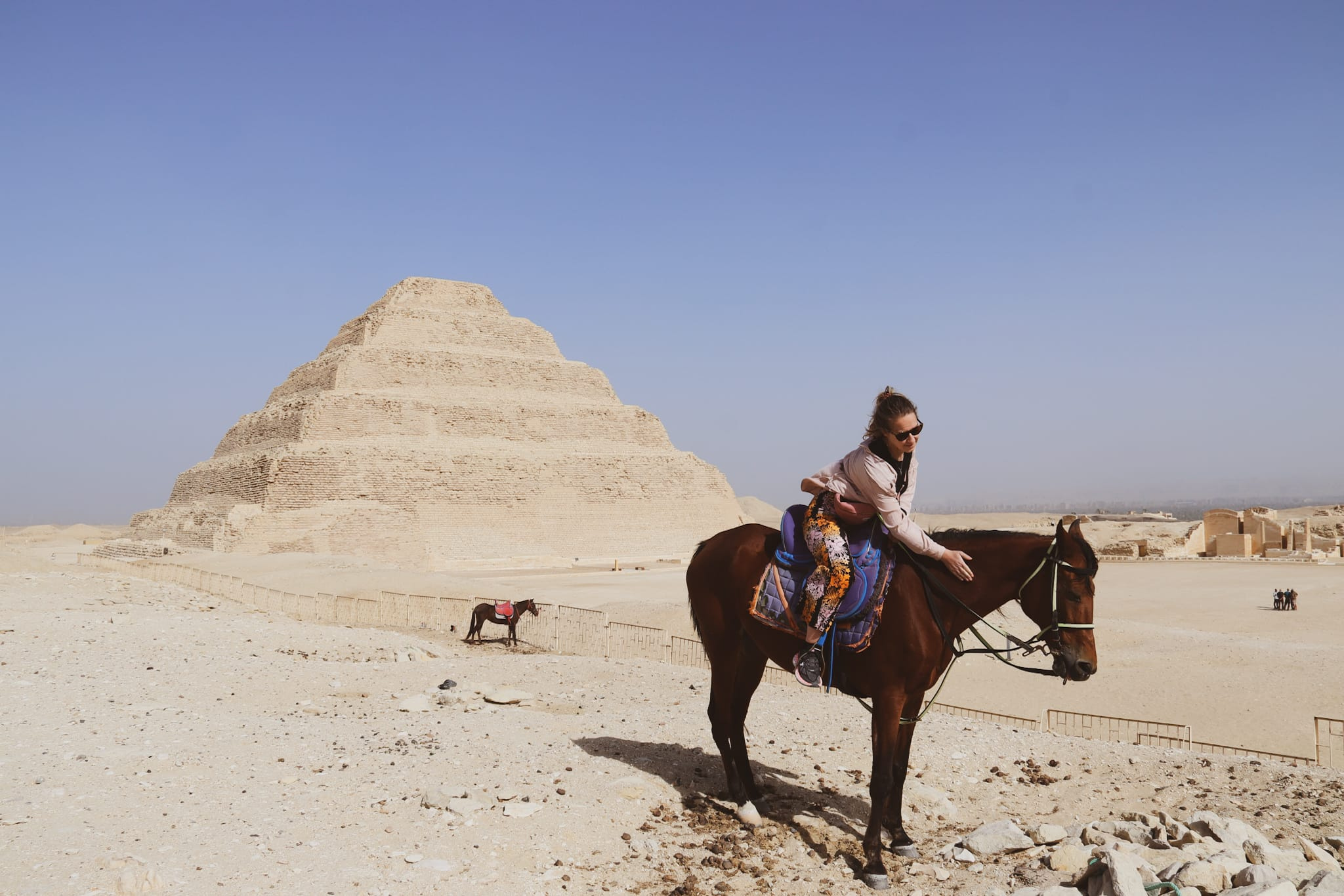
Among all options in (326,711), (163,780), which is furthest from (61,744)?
(326,711)

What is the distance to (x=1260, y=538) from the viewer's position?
49281mm

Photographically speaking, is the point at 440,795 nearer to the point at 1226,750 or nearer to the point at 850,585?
the point at 850,585

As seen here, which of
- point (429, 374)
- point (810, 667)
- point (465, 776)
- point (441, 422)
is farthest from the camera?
point (429, 374)

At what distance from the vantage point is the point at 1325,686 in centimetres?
1461

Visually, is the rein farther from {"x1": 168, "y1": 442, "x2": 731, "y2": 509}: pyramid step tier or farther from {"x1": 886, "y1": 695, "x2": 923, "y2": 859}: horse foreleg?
{"x1": 168, "y1": 442, "x2": 731, "y2": 509}: pyramid step tier

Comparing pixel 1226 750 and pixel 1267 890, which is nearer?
pixel 1267 890

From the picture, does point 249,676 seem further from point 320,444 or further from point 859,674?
point 320,444

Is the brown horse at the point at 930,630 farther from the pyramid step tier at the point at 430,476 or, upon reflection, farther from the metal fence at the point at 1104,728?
the pyramid step tier at the point at 430,476

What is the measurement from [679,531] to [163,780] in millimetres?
47827

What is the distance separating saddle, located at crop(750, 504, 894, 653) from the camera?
5105 millimetres

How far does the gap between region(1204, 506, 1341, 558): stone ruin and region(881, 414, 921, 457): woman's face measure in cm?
4979

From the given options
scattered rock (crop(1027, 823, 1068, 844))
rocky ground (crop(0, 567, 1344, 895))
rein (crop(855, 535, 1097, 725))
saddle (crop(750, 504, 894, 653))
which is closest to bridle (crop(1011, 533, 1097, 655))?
rein (crop(855, 535, 1097, 725))

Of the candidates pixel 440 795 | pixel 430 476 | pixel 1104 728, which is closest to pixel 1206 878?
pixel 440 795

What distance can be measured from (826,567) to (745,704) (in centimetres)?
153
